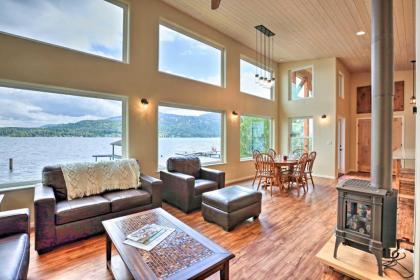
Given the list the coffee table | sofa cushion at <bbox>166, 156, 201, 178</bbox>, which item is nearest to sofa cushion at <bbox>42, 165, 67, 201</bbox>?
the coffee table

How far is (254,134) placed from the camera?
687cm

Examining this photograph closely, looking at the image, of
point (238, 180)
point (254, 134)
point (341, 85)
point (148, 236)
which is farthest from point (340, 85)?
point (148, 236)

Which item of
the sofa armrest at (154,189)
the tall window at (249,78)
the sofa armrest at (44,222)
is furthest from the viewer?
the tall window at (249,78)

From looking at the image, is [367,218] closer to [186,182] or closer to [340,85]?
[186,182]

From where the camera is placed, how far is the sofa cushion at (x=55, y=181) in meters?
2.86

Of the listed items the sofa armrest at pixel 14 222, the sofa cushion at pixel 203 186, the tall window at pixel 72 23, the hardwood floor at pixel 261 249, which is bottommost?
the hardwood floor at pixel 261 249

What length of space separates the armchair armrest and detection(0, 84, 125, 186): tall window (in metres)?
1.03

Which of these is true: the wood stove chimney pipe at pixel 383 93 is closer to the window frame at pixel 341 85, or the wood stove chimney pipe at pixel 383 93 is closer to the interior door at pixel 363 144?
the window frame at pixel 341 85

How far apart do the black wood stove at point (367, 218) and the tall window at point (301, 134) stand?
5.37 metres

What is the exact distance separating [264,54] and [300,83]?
72.8 inches

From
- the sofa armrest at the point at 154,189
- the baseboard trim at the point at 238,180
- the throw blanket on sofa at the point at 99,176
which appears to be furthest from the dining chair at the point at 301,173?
the throw blanket on sofa at the point at 99,176

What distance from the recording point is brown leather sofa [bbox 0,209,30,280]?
1395 millimetres

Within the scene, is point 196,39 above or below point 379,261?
above

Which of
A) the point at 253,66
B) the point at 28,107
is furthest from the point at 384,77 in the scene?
the point at 253,66
